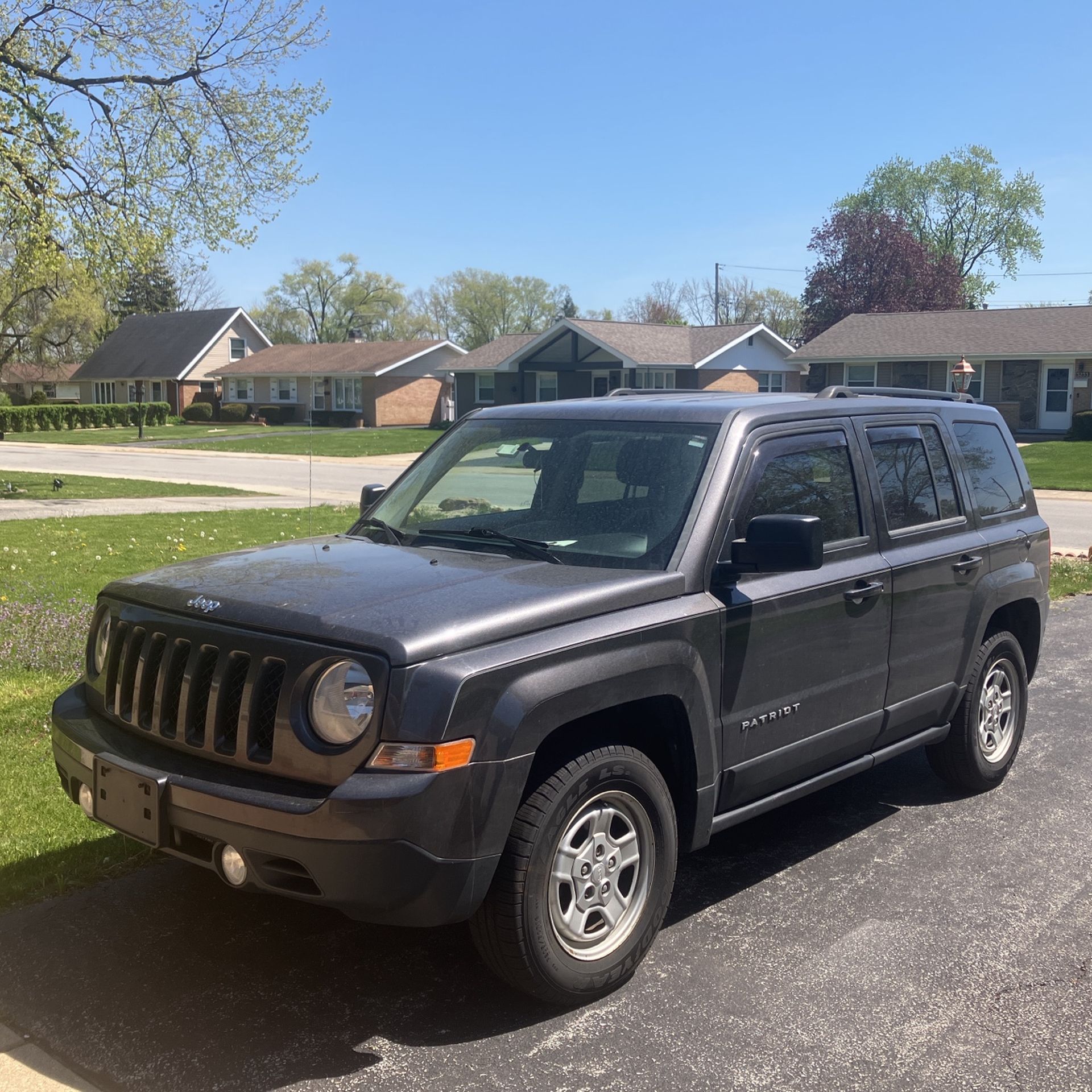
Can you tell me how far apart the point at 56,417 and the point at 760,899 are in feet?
205

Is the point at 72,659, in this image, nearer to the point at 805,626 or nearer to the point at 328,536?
the point at 328,536

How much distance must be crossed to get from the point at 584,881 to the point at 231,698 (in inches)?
48.4

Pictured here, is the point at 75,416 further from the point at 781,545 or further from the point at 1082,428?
the point at 781,545

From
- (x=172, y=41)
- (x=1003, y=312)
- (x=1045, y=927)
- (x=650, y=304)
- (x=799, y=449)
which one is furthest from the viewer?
(x=650, y=304)

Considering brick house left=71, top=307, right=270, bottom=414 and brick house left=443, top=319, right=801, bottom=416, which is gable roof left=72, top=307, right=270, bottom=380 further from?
brick house left=443, top=319, right=801, bottom=416

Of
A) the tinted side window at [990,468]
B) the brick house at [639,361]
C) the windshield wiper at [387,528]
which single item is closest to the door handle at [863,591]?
the tinted side window at [990,468]

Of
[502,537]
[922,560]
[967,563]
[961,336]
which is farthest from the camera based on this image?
[961,336]

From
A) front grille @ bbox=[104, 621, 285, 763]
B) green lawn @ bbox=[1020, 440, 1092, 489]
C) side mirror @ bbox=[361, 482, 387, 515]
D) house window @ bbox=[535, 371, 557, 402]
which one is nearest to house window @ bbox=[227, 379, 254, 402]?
house window @ bbox=[535, 371, 557, 402]

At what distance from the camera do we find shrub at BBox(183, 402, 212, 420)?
6525 centimetres

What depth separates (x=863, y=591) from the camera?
4711mm

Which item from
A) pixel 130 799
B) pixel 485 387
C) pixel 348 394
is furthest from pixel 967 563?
pixel 348 394

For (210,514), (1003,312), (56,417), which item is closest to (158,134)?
(210,514)

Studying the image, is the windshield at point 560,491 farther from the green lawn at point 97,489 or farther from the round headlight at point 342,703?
the green lawn at point 97,489

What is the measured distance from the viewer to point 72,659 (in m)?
7.57
